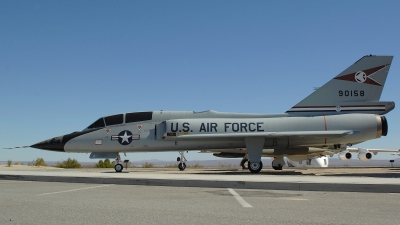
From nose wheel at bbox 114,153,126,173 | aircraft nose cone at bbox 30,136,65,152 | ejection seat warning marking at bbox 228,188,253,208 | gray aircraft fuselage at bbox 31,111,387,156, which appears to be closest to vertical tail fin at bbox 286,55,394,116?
gray aircraft fuselage at bbox 31,111,387,156

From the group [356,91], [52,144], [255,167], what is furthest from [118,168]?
[356,91]

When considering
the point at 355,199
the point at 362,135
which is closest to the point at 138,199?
the point at 355,199

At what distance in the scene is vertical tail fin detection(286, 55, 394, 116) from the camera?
1725 centimetres

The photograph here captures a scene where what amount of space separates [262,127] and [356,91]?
14.2ft

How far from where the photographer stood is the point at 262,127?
1738 cm

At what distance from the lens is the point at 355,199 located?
6.98 meters

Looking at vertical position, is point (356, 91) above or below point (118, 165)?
above

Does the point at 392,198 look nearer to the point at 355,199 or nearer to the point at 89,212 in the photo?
the point at 355,199

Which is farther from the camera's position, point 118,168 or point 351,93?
point 118,168

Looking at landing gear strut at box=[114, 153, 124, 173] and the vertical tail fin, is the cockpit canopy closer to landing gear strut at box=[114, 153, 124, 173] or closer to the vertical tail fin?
landing gear strut at box=[114, 153, 124, 173]

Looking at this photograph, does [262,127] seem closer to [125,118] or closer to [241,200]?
[125,118]

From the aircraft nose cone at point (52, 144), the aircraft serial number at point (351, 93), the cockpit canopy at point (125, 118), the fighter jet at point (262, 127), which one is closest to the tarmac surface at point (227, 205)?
the fighter jet at point (262, 127)

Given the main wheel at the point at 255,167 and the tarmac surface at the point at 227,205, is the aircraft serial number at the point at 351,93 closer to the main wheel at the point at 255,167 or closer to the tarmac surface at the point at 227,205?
the main wheel at the point at 255,167

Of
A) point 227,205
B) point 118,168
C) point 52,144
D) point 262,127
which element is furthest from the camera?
point 52,144
